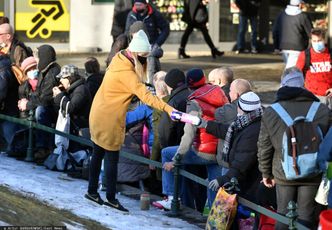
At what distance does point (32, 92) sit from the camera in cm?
1124

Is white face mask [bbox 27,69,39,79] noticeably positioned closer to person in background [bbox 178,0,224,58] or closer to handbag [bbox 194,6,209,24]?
person in background [bbox 178,0,224,58]

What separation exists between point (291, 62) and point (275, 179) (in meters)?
6.92

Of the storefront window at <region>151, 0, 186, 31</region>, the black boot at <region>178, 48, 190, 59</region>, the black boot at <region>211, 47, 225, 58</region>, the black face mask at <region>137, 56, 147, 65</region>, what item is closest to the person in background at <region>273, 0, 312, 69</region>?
the black boot at <region>211, 47, 225, 58</region>

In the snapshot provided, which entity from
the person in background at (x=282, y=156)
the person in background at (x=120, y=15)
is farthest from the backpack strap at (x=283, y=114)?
the person in background at (x=120, y=15)

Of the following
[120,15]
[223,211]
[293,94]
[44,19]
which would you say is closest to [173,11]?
[44,19]

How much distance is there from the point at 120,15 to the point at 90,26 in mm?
3491

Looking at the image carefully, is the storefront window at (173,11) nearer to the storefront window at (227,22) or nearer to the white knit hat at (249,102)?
the storefront window at (227,22)

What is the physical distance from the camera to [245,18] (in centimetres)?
2017

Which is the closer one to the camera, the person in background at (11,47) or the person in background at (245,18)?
the person in background at (11,47)

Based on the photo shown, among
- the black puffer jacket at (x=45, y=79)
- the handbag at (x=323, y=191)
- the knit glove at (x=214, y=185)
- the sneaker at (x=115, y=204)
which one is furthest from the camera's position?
the black puffer jacket at (x=45, y=79)

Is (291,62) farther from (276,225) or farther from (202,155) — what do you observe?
(276,225)

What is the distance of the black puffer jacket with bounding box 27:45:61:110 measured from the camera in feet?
36.3

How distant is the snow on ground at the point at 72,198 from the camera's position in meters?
8.77

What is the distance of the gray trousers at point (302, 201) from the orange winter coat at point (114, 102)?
1.55m
